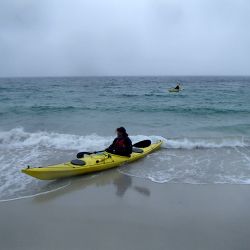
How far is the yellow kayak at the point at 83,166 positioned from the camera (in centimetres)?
736

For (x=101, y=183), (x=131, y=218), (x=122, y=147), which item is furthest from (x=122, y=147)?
(x=131, y=218)

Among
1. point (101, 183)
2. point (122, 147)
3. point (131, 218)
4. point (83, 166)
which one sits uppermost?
point (122, 147)

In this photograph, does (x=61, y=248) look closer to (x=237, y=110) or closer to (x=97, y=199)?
(x=97, y=199)

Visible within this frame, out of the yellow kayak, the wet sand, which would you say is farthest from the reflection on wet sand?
the yellow kayak

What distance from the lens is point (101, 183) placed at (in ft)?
25.1

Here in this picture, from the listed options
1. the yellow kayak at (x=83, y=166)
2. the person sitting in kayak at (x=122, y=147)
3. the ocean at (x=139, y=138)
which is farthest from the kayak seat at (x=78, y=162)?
the person sitting in kayak at (x=122, y=147)

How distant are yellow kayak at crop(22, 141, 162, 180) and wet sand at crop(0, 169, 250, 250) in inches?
21.3

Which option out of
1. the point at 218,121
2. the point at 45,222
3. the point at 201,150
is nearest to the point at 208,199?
the point at 45,222

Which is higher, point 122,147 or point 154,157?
point 122,147

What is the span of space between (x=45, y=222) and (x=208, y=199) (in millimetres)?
3199

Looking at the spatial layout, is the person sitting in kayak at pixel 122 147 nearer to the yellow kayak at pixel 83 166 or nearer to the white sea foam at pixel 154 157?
the yellow kayak at pixel 83 166

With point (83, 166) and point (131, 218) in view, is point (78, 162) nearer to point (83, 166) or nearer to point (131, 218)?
point (83, 166)

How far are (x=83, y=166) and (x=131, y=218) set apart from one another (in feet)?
9.52

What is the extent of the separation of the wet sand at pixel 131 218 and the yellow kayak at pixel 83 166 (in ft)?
1.77
